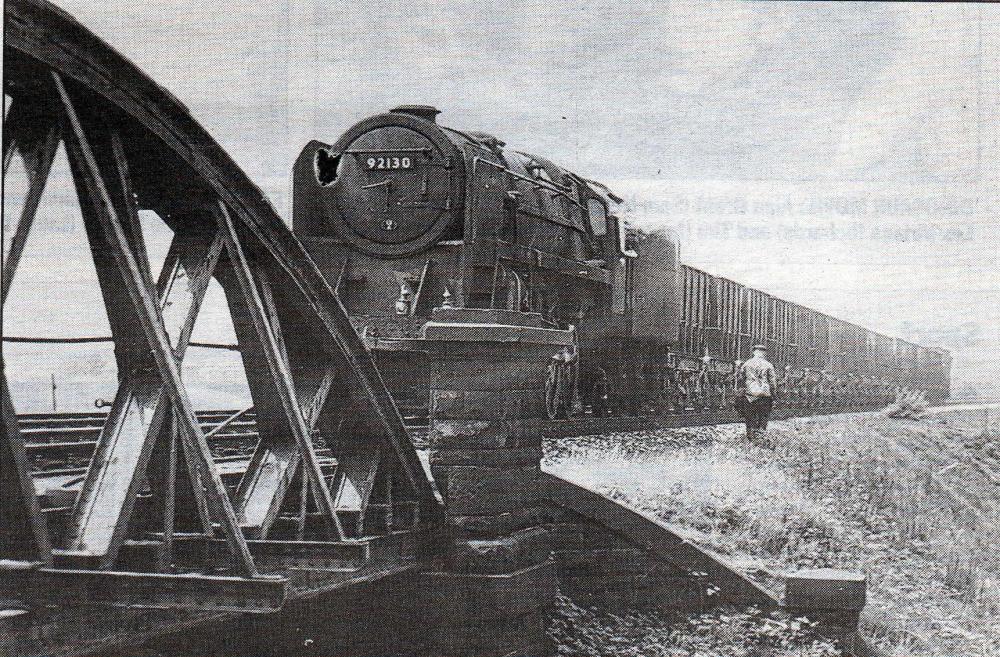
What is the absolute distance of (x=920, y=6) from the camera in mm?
4691

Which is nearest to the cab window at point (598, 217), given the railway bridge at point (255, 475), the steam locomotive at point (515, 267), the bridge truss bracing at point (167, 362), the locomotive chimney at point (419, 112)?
the steam locomotive at point (515, 267)

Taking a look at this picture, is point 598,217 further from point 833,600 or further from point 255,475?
point 255,475

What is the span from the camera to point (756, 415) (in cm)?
715

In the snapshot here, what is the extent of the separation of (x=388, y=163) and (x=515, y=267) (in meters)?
1.15

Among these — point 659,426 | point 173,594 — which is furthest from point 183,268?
point 659,426

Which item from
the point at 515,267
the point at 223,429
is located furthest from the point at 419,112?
the point at 223,429

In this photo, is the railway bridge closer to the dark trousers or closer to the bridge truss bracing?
the bridge truss bracing

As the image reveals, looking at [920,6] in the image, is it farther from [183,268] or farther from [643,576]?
[183,268]

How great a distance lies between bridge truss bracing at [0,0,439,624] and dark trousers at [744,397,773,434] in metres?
3.73

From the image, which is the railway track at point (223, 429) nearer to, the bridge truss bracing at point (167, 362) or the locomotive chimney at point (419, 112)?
the bridge truss bracing at point (167, 362)

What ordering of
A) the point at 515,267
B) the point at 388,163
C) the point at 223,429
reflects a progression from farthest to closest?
the point at 515,267 < the point at 388,163 < the point at 223,429

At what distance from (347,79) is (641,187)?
1603 mm

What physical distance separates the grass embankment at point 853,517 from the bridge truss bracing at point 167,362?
192 centimetres

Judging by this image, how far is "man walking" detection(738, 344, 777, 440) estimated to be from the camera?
279 inches
